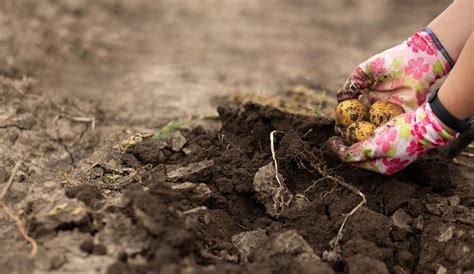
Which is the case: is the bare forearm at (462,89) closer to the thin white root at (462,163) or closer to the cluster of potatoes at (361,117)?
the cluster of potatoes at (361,117)

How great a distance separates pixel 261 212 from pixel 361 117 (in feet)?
2.44

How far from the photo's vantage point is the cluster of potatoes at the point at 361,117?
9.18 ft

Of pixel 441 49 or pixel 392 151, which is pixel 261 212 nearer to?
pixel 392 151

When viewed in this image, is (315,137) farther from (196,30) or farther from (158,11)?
(158,11)

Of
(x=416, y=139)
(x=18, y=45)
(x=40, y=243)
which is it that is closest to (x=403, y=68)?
(x=416, y=139)

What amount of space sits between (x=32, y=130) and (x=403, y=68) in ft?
7.84

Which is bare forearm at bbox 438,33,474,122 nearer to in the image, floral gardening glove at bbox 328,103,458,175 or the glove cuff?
floral gardening glove at bbox 328,103,458,175

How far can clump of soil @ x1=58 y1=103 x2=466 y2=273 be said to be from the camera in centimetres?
223

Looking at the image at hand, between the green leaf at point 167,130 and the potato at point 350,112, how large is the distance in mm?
1162

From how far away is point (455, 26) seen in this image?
2.87 metres

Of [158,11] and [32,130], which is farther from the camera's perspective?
[158,11]

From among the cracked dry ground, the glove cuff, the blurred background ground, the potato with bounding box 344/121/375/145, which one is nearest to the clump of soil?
the cracked dry ground

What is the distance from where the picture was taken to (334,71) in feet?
17.3

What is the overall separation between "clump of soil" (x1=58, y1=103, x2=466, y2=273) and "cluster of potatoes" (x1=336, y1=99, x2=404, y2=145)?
17cm
